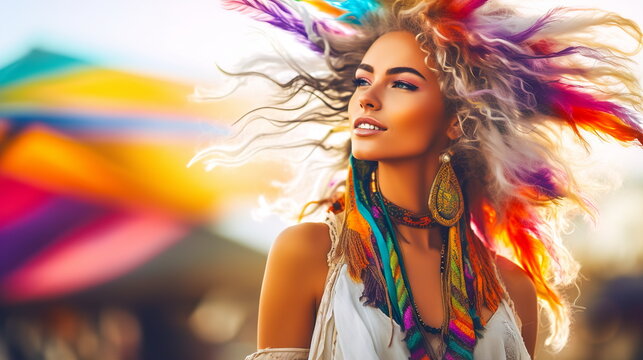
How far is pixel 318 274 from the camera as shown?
182 cm

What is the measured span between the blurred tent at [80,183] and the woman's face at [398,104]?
145 cm

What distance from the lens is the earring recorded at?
75.4 inches

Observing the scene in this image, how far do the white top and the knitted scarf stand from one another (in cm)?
3

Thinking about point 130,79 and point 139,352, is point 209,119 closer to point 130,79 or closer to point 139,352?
point 130,79

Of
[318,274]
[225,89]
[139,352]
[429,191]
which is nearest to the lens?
[318,274]

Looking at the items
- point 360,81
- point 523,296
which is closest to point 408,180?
point 360,81

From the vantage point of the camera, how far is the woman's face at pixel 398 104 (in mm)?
1848

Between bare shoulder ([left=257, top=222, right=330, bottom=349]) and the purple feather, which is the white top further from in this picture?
the purple feather

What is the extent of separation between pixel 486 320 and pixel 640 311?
230cm

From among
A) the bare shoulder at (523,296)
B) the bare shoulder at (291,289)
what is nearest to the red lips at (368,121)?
the bare shoulder at (291,289)

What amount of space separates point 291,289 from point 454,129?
669 millimetres

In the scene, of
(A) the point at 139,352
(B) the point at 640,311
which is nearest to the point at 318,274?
(A) the point at 139,352

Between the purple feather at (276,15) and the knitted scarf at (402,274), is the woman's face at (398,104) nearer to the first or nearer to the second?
the knitted scarf at (402,274)

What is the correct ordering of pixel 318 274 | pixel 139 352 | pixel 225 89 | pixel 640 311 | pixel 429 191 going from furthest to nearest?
pixel 640 311
pixel 139 352
pixel 225 89
pixel 429 191
pixel 318 274
